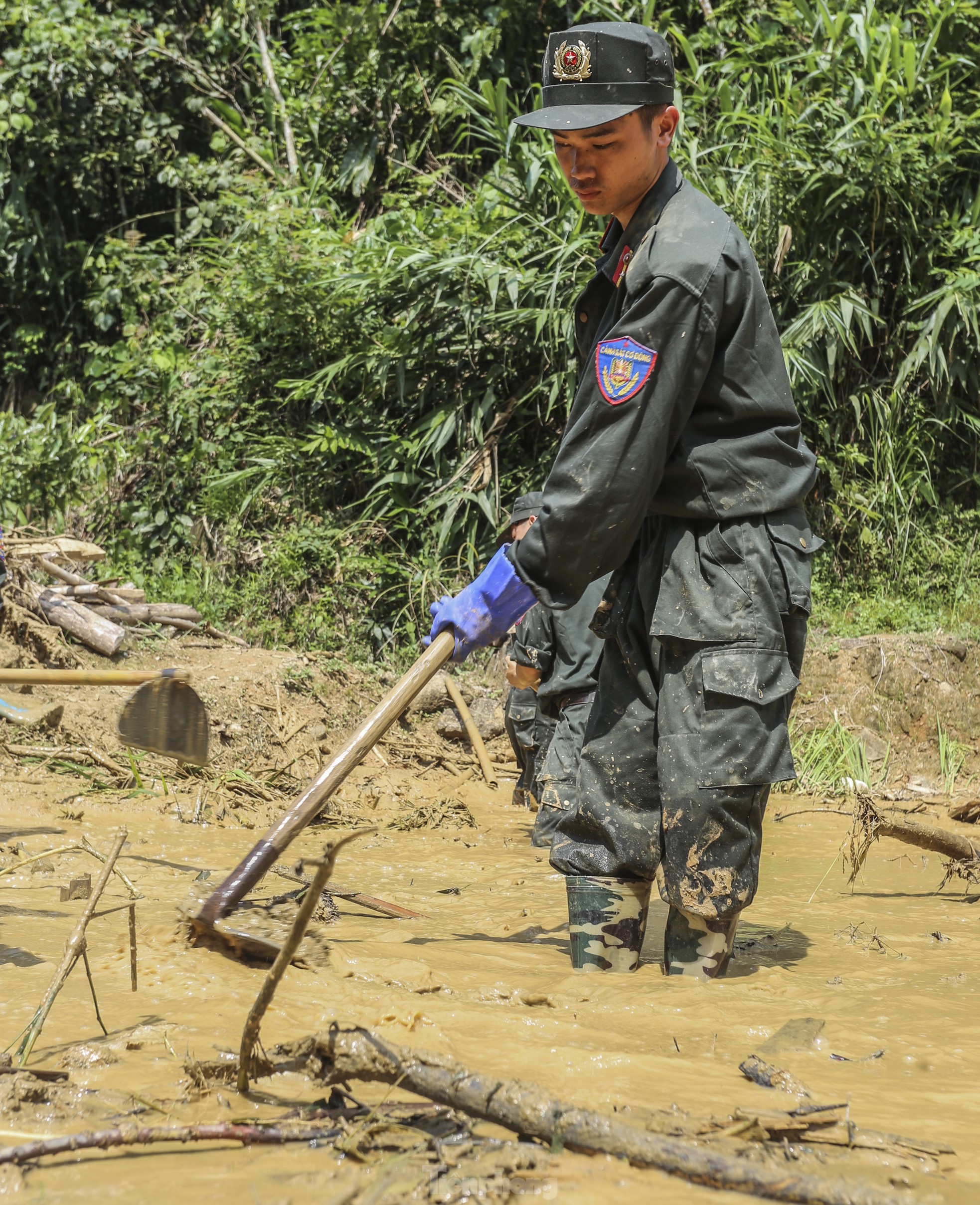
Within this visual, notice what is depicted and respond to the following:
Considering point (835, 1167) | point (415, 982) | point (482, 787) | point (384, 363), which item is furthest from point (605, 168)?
point (384, 363)

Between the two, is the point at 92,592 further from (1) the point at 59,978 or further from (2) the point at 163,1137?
(2) the point at 163,1137

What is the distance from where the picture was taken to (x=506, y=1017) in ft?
6.56

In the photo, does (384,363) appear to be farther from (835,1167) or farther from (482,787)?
(835,1167)

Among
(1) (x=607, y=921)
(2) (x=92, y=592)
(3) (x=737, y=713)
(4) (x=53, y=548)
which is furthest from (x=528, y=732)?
(4) (x=53, y=548)

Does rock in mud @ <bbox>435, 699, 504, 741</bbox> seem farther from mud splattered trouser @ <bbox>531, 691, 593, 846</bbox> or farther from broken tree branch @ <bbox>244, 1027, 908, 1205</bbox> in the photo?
broken tree branch @ <bbox>244, 1027, 908, 1205</bbox>

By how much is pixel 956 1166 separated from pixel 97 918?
193cm

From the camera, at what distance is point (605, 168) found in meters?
2.29

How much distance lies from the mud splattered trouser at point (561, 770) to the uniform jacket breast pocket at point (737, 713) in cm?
34

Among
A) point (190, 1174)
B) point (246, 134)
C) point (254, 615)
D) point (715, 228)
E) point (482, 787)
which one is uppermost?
point (246, 134)

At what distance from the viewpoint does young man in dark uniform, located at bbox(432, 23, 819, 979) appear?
215 cm

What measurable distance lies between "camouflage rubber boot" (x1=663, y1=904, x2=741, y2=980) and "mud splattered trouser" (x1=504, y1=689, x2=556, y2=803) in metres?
1.92

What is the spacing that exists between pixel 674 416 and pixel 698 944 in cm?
105

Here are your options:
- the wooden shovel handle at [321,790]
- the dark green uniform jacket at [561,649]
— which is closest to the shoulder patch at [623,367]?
the wooden shovel handle at [321,790]

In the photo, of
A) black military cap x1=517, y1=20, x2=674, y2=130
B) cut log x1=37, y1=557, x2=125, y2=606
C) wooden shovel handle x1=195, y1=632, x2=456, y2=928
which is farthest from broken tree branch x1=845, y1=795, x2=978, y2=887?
cut log x1=37, y1=557, x2=125, y2=606
